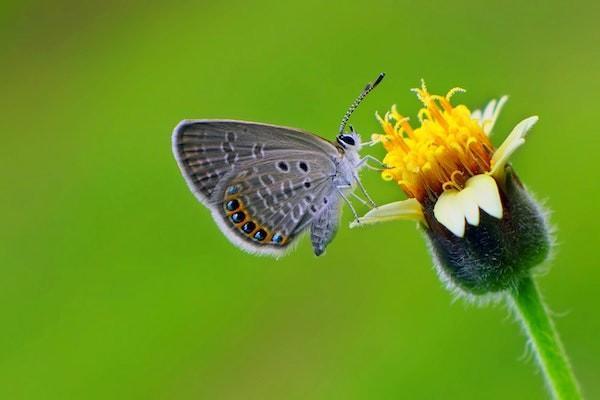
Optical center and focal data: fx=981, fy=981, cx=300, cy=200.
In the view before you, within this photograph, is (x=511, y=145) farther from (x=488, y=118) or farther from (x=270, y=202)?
(x=270, y=202)

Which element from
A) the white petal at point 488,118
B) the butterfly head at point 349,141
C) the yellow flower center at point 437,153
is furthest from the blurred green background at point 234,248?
the yellow flower center at point 437,153

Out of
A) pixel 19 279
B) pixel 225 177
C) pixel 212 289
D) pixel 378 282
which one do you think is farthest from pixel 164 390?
pixel 225 177

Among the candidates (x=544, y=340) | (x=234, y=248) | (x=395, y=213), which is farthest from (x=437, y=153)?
(x=234, y=248)

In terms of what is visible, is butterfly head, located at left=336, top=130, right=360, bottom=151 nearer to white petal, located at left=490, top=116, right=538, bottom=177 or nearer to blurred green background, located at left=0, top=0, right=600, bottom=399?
white petal, located at left=490, top=116, right=538, bottom=177

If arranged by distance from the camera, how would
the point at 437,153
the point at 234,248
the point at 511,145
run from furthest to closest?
the point at 234,248 → the point at 437,153 → the point at 511,145

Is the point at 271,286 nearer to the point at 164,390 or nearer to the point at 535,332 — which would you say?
the point at 164,390
